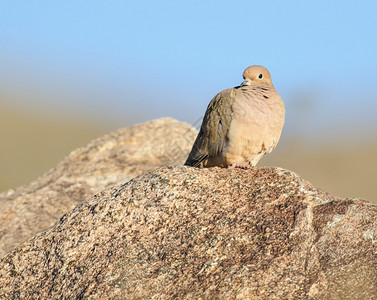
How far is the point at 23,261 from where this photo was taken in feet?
20.6

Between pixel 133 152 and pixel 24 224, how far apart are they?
288cm

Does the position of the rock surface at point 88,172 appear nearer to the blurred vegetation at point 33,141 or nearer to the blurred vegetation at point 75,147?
the blurred vegetation at point 75,147

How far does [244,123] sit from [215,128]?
0.52 metres

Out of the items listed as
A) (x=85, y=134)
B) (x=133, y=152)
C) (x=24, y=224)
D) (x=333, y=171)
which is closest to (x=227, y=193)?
(x=24, y=224)

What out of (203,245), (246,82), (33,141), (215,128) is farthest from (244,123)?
(33,141)

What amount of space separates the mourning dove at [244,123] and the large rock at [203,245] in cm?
138

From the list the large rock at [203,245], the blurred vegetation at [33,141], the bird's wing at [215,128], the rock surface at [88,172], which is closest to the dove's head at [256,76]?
the bird's wing at [215,128]

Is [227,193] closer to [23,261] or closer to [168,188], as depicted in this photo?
[168,188]

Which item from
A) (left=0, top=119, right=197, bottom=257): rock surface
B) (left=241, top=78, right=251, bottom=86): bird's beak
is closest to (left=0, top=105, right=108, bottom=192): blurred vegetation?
(left=0, top=119, right=197, bottom=257): rock surface

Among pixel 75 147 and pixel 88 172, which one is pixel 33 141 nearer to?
pixel 75 147

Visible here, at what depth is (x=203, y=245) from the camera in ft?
19.2

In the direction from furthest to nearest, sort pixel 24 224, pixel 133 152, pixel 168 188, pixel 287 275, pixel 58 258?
pixel 133 152
pixel 24 224
pixel 168 188
pixel 58 258
pixel 287 275

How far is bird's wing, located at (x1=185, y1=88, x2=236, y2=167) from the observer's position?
840 centimetres

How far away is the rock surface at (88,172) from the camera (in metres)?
9.88
